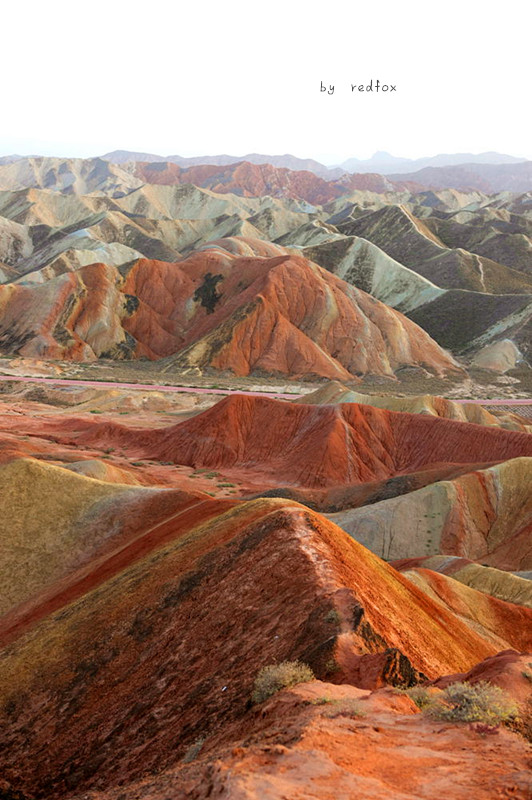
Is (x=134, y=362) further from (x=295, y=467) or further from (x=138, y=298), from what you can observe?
(x=295, y=467)

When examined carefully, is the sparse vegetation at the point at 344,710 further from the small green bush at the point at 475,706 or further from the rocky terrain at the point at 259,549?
the small green bush at the point at 475,706

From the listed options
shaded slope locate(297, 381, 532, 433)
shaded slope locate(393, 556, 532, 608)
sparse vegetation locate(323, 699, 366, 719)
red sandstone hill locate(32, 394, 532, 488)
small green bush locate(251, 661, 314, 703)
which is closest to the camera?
sparse vegetation locate(323, 699, 366, 719)

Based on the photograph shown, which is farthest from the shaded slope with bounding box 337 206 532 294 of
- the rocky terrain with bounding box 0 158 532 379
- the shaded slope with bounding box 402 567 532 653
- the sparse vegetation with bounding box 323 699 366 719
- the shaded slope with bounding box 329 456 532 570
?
the sparse vegetation with bounding box 323 699 366 719

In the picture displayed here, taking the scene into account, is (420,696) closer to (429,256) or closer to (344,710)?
(344,710)

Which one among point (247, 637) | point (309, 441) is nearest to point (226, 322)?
point (309, 441)

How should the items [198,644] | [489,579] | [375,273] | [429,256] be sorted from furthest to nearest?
[429,256] → [375,273] → [489,579] → [198,644]

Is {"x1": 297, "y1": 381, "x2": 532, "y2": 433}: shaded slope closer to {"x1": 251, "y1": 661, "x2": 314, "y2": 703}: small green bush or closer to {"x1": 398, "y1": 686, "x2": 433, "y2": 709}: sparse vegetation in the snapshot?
{"x1": 398, "y1": 686, "x2": 433, "y2": 709}: sparse vegetation
